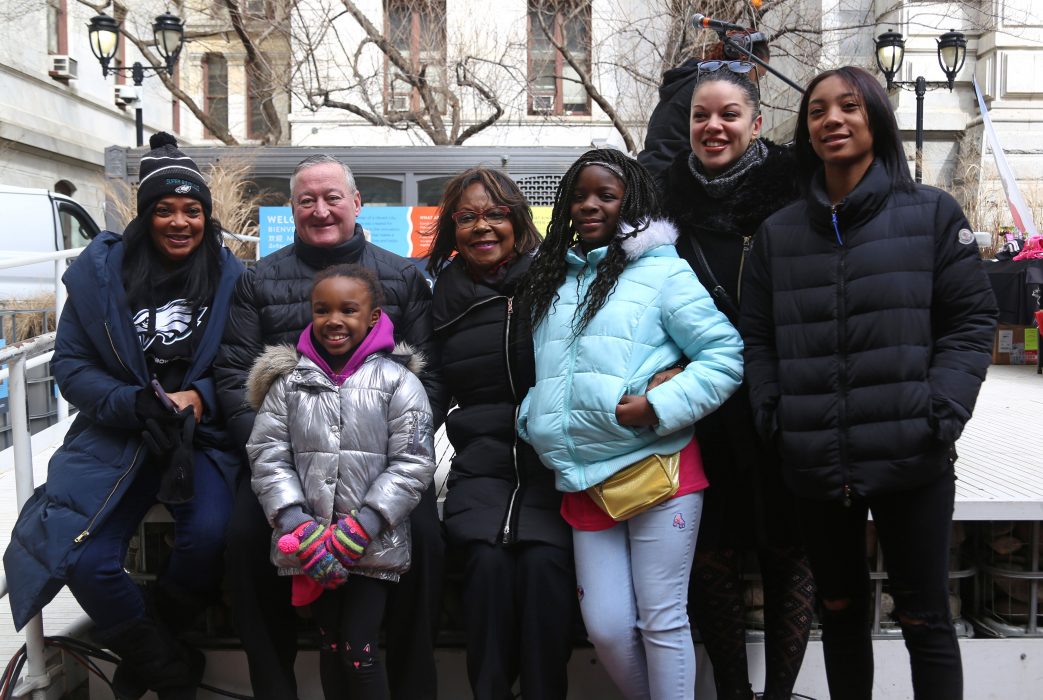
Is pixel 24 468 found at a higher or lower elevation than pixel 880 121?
lower

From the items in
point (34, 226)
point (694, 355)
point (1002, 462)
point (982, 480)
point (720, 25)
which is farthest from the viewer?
point (34, 226)

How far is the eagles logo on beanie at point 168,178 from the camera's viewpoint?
314 centimetres

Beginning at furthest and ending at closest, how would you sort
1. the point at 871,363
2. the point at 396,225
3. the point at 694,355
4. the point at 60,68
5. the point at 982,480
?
the point at 60,68
the point at 396,225
the point at 982,480
the point at 694,355
the point at 871,363

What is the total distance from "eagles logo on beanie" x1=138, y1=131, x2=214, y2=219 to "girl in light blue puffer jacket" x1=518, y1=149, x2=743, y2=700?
1.45m

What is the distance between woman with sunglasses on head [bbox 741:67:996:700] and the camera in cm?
230

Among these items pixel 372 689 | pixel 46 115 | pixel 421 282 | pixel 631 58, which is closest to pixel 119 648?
pixel 372 689

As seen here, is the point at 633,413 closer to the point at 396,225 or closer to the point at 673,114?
the point at 673,114

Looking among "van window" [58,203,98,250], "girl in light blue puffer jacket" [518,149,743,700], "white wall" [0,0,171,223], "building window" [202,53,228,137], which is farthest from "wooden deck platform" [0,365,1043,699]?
"building window" [202,53,228,137]

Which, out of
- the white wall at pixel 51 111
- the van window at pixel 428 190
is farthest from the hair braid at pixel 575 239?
the white wall at pixel 51 111

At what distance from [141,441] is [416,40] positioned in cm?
1371

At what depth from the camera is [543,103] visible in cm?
1695

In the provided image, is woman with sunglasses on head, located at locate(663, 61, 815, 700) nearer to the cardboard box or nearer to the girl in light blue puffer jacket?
the girl in light blue puffer jacket

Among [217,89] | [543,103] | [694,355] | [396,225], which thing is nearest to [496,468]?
[694,355]

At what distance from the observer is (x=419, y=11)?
51.4 ft
